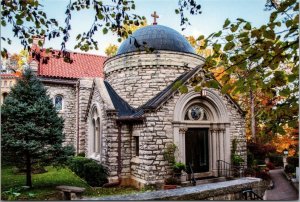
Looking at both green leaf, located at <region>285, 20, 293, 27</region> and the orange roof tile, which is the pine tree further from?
green leaf, located at <region>285, 20, 293, 27</region>

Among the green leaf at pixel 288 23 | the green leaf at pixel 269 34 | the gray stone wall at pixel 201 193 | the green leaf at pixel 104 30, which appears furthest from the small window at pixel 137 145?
the green leaf at pixel 288 23

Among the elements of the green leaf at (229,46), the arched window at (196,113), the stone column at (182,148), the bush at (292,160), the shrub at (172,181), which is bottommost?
the bush at (292,160)

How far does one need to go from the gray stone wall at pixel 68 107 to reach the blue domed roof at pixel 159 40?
18.8 feet

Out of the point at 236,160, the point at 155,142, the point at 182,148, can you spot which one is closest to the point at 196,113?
the point at 182,148

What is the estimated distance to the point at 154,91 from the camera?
11312 millimetres

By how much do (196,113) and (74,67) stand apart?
10500mm

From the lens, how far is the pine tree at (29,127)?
845 centimetres

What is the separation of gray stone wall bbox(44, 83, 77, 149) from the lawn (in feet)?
13.1

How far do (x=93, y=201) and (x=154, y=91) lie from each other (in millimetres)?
6158

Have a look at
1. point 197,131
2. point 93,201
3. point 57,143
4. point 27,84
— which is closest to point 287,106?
point 93,201

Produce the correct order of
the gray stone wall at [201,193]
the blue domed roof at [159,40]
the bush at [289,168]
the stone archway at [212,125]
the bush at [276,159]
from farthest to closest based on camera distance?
the bush at [276,159], the bush at [289,168], the blue domed roof at [159,40], the stone archway at [212,125], the gray stone wall at [201,193]

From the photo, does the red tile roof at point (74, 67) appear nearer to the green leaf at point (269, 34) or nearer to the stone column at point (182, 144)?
the stone column at point (182, 144)

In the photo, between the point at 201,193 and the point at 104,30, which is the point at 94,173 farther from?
the point at 104,30

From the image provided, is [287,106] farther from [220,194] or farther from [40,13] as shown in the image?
[40,13]
